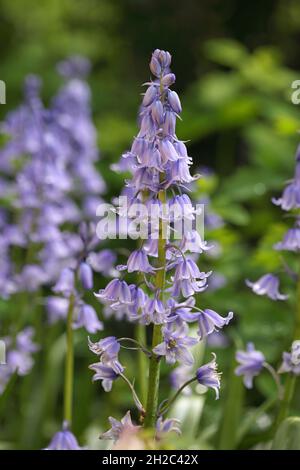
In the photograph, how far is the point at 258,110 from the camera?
711 centimetres

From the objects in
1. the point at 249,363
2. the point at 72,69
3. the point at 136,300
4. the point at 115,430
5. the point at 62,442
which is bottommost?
the point at 62,442

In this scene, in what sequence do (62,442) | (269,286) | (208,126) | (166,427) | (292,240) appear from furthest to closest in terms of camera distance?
(208,126) → (269,286) → (292,240) → (62,442) → (166,427)

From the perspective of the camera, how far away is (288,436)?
2766 mm

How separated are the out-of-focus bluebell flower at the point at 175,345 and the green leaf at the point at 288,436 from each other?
1.72 ft

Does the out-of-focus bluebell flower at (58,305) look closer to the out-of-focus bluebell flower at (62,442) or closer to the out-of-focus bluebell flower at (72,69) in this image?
the out-of-focus bluebell flower at (62,442)

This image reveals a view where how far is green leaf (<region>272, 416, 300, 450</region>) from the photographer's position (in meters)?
2.73

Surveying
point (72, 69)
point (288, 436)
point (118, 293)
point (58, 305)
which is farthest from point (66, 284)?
point (72, 69)

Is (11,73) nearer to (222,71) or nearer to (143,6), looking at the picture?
(143,6)

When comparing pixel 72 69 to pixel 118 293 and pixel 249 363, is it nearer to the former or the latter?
pixel 249 363

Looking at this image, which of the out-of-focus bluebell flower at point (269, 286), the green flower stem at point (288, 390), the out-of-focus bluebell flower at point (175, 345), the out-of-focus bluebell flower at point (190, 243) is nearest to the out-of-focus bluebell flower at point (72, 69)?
the out-of-focus bluebell flower at point (269, 286)

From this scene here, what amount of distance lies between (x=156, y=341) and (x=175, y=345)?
0.10 metres

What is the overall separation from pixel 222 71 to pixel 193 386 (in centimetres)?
619

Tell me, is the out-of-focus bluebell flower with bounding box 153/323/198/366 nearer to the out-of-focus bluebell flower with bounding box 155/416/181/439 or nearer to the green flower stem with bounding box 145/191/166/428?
the green flower stem with bounding box 145/191/166/428
